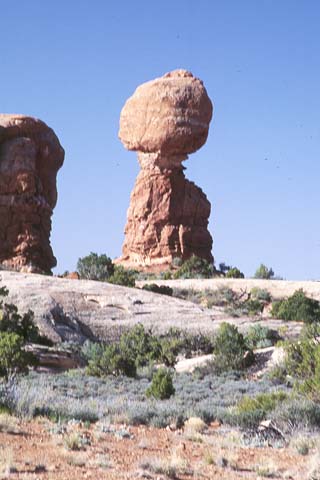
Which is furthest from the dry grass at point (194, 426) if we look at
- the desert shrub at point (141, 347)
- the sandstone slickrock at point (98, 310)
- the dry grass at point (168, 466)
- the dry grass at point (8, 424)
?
the sandstone slickrock at point (98, 310)

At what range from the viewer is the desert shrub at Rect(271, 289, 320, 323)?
2911 centimetres

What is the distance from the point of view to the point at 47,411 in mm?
12656

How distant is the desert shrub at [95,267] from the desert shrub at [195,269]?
11.0 feet

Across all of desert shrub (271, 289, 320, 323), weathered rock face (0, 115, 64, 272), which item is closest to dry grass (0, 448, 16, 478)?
desert shrub (271, 289, 320, 323)

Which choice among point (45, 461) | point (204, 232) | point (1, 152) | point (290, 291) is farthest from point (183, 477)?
point (204, 232)

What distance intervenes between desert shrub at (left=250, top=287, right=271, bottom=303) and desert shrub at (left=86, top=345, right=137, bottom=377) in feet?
42.9

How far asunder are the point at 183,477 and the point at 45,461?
144 centimetres

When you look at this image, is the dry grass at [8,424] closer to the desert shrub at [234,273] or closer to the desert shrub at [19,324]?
the desert shrub at [19,324]

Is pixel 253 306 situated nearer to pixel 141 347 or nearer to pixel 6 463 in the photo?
pixel 141 347

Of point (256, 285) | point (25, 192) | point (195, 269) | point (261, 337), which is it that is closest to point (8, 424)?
point (261, 337)

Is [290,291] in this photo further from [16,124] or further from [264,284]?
[16,124]

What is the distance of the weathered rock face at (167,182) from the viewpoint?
4756 centimetres

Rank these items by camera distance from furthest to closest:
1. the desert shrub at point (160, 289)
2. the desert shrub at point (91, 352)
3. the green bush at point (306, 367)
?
the desert shrub at point (160, 289) → the desert shrub at point (91, 352) → the green bush at point (306, 367)

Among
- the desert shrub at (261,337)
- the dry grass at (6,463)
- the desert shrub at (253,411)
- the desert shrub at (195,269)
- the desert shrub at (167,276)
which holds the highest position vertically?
the desert shrub at (195,269)
